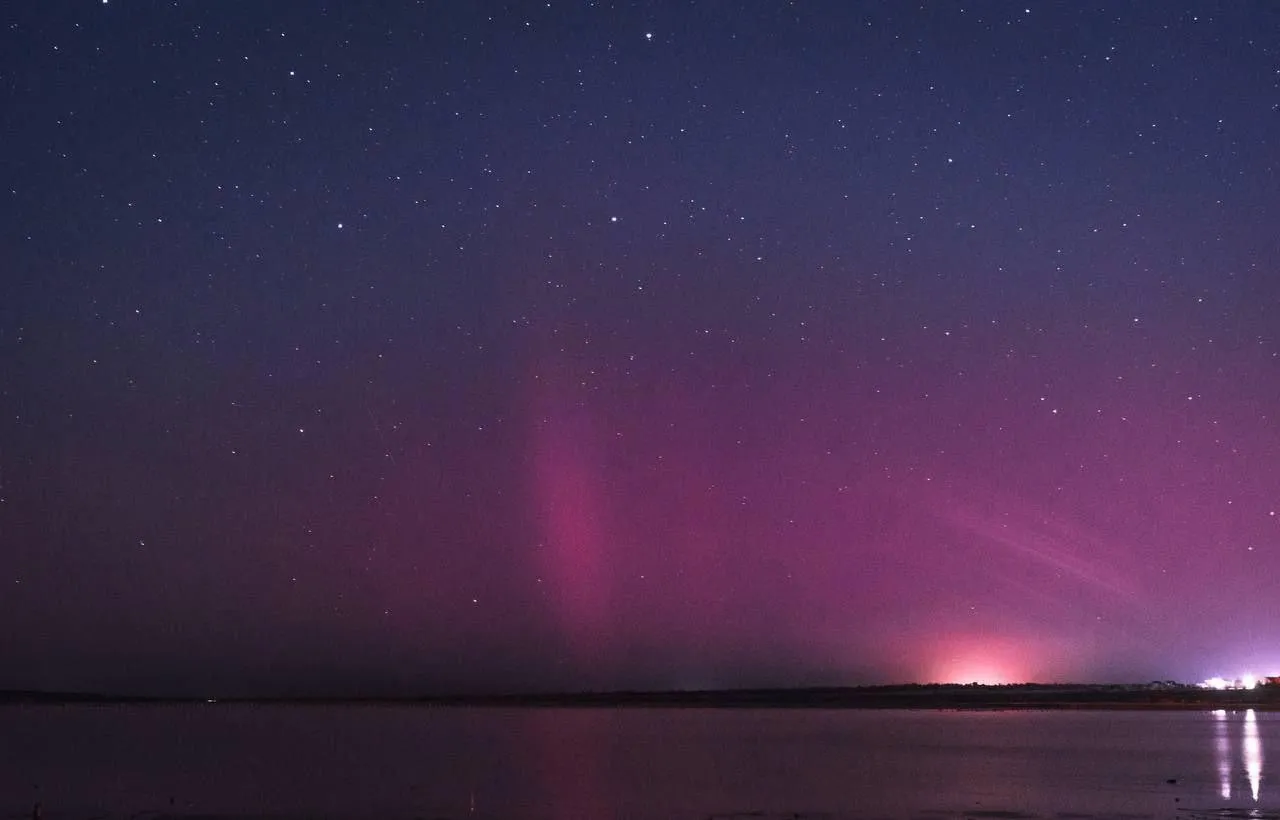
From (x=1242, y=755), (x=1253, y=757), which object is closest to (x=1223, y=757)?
(x=1253, y=757)

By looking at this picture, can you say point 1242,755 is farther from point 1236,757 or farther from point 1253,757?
point 1236,757

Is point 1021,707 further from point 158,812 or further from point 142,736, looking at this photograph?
point 158,812

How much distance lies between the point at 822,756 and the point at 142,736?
159 ft

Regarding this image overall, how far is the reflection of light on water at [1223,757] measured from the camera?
1542 inches

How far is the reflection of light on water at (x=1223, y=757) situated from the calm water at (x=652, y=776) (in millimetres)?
107

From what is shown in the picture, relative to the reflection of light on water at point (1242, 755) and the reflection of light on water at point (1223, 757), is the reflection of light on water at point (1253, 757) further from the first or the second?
the reflection of light on water at point (1223, 757)

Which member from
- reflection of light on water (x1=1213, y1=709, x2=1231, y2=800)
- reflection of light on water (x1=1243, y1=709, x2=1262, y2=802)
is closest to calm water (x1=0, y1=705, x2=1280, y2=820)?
reflection of light on water (x1=1213, y1=709, x2=1231, y2=800)

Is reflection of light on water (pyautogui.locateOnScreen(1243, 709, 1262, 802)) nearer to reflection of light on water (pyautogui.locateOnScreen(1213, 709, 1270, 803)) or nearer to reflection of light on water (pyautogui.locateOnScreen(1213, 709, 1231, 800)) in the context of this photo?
reflection of light on water (pyautogui.locateOnScreen(1213, 709, 1270, 803))

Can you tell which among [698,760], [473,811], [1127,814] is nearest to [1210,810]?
[1127,814]

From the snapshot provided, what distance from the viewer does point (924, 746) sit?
66688mm

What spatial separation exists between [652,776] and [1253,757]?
2636 centimetres

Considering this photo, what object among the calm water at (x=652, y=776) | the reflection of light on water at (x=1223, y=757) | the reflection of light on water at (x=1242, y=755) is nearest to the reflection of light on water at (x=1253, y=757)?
the reflection of light on water at (x=1242, y=755)

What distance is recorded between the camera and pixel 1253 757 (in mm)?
56000

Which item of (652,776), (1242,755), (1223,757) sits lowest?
(652,776)
